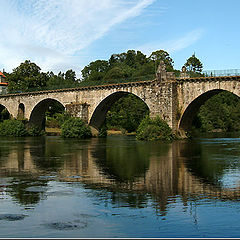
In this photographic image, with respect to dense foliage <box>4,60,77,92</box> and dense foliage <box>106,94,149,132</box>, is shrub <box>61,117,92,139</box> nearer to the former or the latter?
dense foliage <box>106,94,149,132</box>

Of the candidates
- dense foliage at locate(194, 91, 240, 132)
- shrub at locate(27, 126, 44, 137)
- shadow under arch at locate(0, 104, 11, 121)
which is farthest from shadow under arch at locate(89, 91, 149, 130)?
dense foliage at locate(194, 91, 240, 132)

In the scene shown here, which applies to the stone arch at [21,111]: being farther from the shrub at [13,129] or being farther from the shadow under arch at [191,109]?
the shadow under arch at [191,109]

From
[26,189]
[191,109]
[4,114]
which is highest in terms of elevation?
[4,114]

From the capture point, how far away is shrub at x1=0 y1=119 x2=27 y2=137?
68.6m

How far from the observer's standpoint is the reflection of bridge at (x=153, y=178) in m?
13.8

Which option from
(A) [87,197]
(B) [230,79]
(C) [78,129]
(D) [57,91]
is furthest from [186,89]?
(A) [87,197]

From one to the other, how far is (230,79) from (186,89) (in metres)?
6.31

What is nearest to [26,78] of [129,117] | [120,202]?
[129,117]

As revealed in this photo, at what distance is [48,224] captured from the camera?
10320mm

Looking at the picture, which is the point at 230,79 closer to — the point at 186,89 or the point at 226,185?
the point at 186,89

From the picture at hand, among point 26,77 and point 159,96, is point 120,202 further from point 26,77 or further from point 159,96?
point 26,77

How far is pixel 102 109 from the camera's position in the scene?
6200 cm

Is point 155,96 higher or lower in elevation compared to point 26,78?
lower

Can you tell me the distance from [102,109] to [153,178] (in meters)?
45.0
